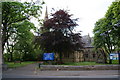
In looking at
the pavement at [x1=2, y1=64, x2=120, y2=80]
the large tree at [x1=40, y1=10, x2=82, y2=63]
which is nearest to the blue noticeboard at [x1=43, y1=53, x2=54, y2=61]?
the large tree at [x1=40, y1=10, x2=82, y2=63]

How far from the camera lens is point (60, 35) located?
63.2 feet

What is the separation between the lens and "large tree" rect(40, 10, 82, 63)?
19203 millimetres

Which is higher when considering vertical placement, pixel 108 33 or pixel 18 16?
pixel 18 16

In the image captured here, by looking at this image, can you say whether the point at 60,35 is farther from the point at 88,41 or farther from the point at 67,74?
the point at 88,41

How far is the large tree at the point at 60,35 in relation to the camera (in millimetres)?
19203

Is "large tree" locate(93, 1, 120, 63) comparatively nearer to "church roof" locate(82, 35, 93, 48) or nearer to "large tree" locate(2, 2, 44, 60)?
"large tree" locate(2, 2, 44, 60)

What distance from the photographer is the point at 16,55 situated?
39094 mm

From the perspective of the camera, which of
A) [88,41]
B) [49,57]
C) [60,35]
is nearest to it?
[49,57]

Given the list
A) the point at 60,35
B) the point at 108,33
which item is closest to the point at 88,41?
the point at 108,33

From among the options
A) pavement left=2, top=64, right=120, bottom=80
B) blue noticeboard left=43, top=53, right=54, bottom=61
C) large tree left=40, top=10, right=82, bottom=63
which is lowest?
pavement left=2, top=64, right=120, bottom=80

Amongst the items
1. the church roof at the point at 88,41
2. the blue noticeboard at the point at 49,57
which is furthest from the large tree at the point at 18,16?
the church roof at the point at 88,41

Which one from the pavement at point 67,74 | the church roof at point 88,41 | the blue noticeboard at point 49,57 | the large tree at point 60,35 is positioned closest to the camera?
the pavement at point 67,74

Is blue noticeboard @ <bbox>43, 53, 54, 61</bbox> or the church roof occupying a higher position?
the church roof

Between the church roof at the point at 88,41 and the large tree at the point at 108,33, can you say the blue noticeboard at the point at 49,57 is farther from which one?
the church roof at the point at 88,41
